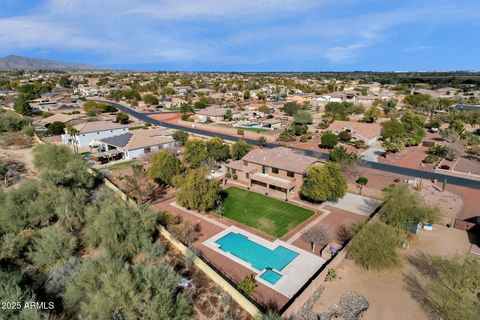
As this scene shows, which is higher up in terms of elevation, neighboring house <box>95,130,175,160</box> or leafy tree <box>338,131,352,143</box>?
leafy tree <box>338,131,352,143</box>

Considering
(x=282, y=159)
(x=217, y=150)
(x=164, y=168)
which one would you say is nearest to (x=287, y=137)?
(x=217, y=150)

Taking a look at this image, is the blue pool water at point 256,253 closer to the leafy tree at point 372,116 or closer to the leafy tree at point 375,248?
the leafy tree at point 375,248

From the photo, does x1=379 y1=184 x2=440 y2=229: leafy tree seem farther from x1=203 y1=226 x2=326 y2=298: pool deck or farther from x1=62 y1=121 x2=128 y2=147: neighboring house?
x1=62 y1=121 x2=128 y2=147: neighboring house

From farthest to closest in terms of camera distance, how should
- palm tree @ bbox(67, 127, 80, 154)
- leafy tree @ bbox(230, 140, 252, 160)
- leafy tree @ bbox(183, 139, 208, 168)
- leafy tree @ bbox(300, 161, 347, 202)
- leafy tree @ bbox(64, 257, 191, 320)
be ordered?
palm tree @ bbox(67, 127, 80, 154), leafy tree @ bbox(230, 140, 252, 160), leafy tree @ bbox(183, 139, 208, 168), leafy tree @ bbox(300, 161, 347, 202), leafy tree @ bbox(64, 257, 191, 320)

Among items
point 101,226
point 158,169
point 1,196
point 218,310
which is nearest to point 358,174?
point 158,169

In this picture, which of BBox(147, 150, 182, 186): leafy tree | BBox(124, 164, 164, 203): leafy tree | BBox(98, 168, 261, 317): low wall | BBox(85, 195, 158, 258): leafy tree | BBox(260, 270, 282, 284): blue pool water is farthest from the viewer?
BBox(147, 150, 182, 186): leafy tree

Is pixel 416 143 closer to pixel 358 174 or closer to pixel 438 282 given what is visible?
pixel 358 174

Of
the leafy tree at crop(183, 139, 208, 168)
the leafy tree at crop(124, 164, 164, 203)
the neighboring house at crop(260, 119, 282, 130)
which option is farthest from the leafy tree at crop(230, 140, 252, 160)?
the neighboring house at crop(260, 119, 282, 130)
